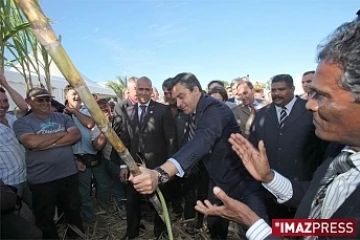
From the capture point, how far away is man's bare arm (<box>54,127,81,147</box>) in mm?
3842

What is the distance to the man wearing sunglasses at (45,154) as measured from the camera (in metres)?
3.69

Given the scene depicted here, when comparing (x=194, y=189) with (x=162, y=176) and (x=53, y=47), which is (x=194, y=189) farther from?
(x=53, y=47)

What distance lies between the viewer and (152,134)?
14.0ft

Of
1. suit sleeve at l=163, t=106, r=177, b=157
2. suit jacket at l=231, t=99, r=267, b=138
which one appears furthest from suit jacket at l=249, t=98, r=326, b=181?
suit jacket at l=231, t=99, r=267, b=138

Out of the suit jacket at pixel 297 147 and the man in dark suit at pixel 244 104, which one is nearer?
the suit jacket at pixel 297 147

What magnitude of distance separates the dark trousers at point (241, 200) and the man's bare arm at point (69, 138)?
1861mm

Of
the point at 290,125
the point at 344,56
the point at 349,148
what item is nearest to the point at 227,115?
the point at 290,125

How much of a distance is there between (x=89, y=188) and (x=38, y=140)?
1.44 meters

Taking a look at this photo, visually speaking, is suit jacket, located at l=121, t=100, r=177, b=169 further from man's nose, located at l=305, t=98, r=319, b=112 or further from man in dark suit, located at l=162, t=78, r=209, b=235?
man's nose, located at l=305, t=98, r=319, b=112

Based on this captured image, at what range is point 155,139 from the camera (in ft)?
14.0

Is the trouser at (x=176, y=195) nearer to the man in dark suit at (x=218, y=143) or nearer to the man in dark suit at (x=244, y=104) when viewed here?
the man in dark suit at (x=244, y=104)

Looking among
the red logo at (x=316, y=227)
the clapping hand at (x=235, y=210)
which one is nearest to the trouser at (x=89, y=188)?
the clapping hand at (x=235, y=210)

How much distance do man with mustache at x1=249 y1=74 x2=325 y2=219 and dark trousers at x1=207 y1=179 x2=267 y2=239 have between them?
0.41 metres

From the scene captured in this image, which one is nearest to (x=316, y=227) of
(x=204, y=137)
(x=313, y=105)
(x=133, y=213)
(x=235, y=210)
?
(x=235, y=210)
